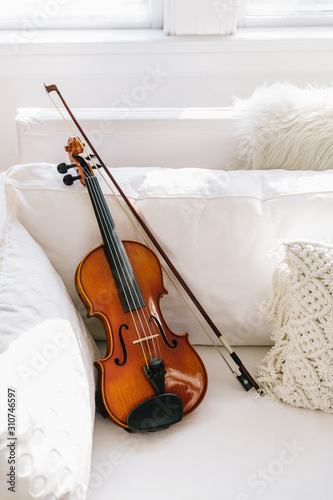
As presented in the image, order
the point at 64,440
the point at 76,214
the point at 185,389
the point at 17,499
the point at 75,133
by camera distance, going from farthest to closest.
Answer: the point at 75,133, the point at 76,214, the point at 185,389, the point at 64,440, the point at 17,499

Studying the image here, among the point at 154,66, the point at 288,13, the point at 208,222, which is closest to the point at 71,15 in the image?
the point at 154,66

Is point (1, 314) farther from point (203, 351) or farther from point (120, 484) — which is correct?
point (203, 351)

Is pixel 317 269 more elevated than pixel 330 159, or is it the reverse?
pixel 330 159

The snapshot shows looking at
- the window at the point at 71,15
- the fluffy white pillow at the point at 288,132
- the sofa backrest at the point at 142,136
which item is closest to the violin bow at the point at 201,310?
the sofa backrest at the point at 142,136

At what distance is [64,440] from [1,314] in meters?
0.25

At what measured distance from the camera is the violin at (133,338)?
3.06ft

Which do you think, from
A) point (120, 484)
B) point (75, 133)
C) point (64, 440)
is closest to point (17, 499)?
point (64, 440)

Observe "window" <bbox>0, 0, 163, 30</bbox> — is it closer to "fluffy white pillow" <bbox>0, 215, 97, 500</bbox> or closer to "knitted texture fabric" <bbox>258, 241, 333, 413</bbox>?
"fluffy white pillow" <bbox>0, 215, 97, 500</bbox>

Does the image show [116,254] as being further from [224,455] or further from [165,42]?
[165,42]

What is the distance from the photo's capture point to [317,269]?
3.07ft

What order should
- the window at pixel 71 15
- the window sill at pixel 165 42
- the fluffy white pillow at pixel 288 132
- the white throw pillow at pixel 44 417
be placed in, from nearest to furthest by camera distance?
1. the white throw pillow at pixel 44 417
2. the fluffy white pillow at pixel 288 132
3. the window sill at pixel 165 42
4. the window at pixel 71 15

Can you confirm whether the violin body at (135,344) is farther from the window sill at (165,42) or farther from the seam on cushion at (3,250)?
the window sill at (165,42)

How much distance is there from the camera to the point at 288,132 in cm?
122

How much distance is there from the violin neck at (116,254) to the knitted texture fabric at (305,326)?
326 millimetres
